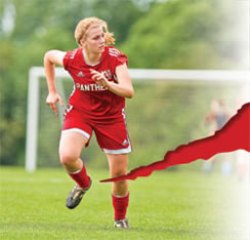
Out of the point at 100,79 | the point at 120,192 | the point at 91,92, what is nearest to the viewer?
the point at 100,79

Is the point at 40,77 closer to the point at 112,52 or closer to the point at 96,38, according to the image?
the point at 112,52

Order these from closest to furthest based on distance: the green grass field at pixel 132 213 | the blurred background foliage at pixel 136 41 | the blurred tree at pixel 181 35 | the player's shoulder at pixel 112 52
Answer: the green grass field at pixel 132 213 → the player's shoulder at pixel 112 52 → the blurred background foliage at pixel 136 41 → the blurred tree at pixel 181 35

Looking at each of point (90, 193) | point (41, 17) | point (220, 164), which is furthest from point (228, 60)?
point (90, 193)

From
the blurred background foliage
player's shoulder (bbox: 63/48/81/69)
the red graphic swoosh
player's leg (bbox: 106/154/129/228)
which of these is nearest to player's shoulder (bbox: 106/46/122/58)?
player's shoulder (bbox: 63/48/81/69)

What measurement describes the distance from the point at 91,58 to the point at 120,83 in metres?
0.49

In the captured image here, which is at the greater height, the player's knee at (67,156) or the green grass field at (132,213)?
the player's knee at (67,156)

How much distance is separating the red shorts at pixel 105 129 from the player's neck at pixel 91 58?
49 cm

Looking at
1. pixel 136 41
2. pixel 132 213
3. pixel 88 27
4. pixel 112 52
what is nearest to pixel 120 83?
pixel 112 52

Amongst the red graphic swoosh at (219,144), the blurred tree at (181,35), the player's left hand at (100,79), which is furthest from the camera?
the blurred tree at (181,35)

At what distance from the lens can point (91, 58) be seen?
→ 388 inches

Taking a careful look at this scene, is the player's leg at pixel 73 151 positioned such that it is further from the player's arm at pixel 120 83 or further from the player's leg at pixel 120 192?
the player's arm at pixel 120 83

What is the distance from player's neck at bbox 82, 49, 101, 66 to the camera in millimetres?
9812

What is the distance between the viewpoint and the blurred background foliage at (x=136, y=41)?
29584mm

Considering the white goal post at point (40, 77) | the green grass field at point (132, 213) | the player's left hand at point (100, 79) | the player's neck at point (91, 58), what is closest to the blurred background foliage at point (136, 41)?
the white goal post at point (40, 77)
